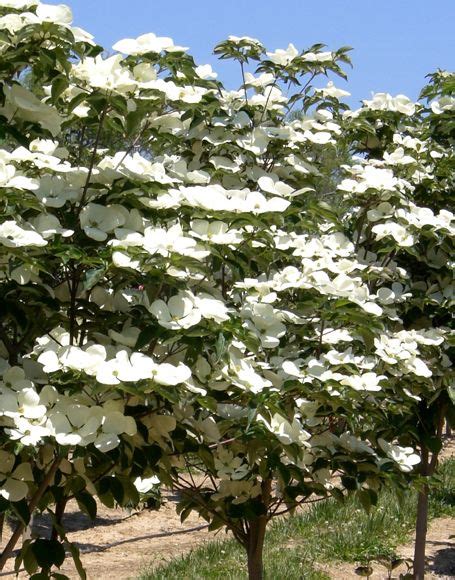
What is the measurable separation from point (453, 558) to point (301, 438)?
3.17 meters

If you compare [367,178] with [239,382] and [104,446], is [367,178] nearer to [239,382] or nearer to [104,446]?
[239,382]

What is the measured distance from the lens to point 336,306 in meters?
2.12

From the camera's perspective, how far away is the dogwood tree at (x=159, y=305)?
5.51 ft

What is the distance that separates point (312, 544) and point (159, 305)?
3.44 metres

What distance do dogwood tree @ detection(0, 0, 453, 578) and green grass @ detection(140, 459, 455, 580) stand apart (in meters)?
1.69

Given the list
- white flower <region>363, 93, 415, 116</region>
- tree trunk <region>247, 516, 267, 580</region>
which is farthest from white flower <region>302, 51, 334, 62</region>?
tree trunk <region>247, 516, 267, 580</region>

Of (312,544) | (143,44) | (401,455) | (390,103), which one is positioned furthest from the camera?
(312,544)

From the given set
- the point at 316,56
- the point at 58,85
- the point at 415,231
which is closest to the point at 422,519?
the point at 415,231

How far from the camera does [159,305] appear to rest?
1698 mm

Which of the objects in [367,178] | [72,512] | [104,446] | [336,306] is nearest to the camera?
[104,446]

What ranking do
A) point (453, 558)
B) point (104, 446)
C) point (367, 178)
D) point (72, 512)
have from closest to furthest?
point (104, 446) → point (367, 178) → point (453, 558) → point (72, 512)

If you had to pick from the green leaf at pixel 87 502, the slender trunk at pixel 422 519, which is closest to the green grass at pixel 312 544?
the slender trunk at pixel 422 519

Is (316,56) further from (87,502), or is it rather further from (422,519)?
(422,519)

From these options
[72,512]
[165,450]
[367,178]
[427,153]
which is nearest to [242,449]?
[165,450]
